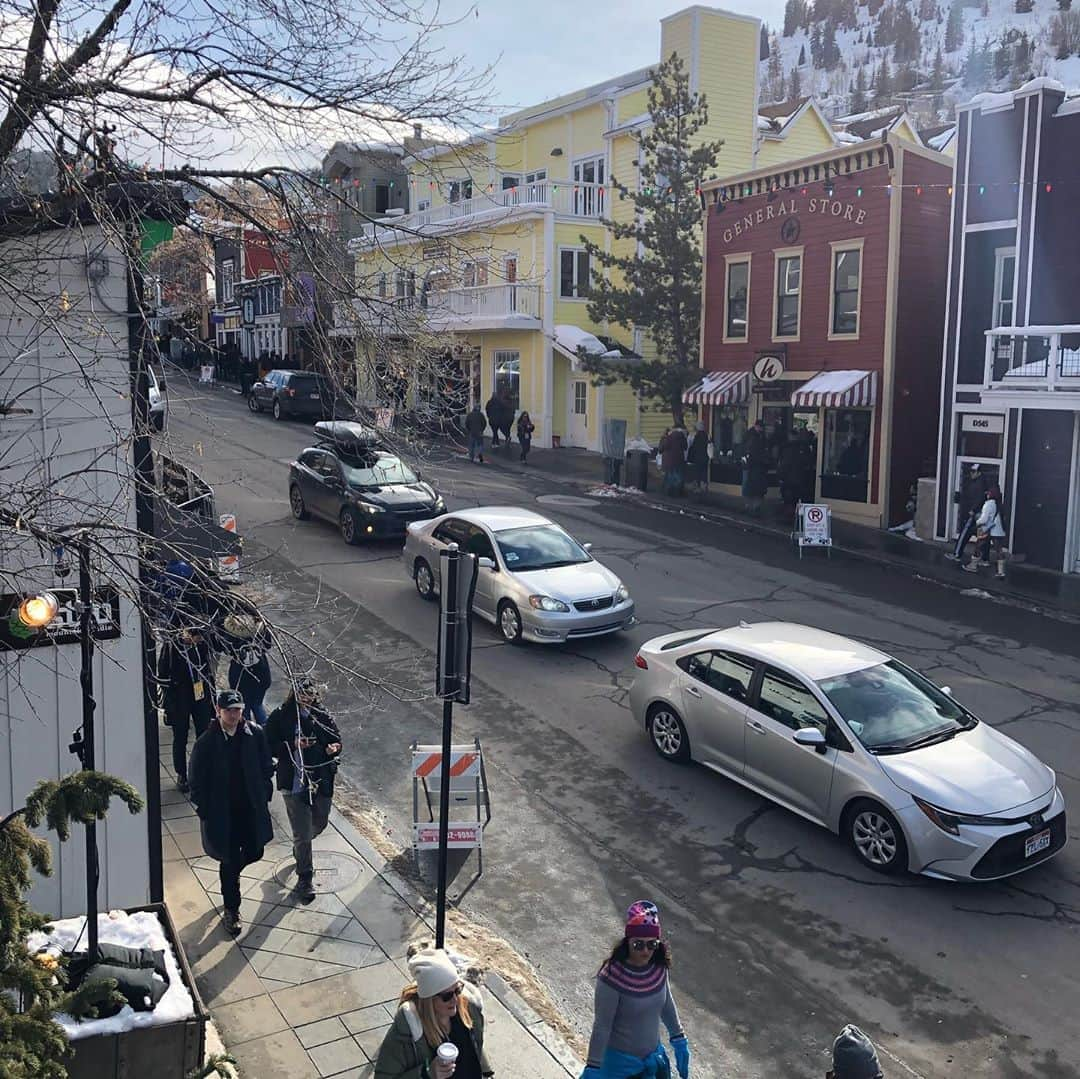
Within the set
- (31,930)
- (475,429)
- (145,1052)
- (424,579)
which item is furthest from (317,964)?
(475,429)

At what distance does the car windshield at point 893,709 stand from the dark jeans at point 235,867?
15.5 ft

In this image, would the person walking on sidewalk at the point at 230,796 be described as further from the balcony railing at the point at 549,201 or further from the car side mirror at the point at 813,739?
the balcony railing at the point at 549,201

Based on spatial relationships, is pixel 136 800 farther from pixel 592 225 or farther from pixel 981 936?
pixel 592 225

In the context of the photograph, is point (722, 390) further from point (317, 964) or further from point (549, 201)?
point (317, 964)

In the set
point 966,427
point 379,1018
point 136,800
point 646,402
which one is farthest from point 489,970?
point 646,402

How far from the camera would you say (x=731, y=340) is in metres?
27.5

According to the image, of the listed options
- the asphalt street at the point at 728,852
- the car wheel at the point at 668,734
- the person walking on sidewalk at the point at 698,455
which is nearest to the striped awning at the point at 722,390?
the person walking on sidewalk at the point at 698,455

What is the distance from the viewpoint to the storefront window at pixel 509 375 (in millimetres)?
35719

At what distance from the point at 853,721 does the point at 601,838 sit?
90.2 inches

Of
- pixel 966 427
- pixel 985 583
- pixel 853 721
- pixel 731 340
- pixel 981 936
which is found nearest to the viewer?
pixel 981 936

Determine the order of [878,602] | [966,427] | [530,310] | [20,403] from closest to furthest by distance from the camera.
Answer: [20,403] → [878,602] → [966,427] → [530,310]

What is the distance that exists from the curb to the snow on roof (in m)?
24.2

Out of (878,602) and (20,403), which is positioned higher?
(20,403)

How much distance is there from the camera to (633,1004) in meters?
5.27
